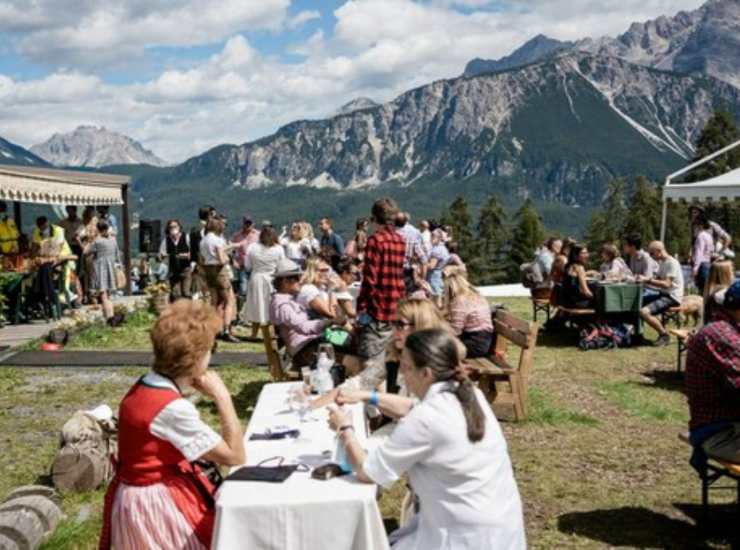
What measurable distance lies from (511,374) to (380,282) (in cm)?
140

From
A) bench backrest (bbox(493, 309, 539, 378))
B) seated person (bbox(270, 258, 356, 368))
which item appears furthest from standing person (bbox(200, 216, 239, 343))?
bench backrest (bbox(493, 309, 539, 378))

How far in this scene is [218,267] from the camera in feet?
36.3

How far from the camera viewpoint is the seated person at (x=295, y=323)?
6.99 metres

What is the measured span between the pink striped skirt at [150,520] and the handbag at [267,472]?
31cm

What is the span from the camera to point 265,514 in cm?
313

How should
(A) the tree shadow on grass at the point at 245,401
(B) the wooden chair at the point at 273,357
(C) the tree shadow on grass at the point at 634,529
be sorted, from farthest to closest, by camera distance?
(A) the tree shadow on grass at the point at 245,401, (B) the wooden chair at the point at 273,357, (C) the tree shadow on grass at the point at 634,529

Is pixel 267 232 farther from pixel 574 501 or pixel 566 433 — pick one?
pixel 574 501

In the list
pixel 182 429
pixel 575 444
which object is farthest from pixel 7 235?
pixel 182 429

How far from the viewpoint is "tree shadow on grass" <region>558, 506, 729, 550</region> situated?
4723mm

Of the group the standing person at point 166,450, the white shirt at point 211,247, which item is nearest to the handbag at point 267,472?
the standing person at point 166,450

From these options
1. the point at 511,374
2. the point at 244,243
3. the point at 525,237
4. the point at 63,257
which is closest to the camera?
the point at 511,374

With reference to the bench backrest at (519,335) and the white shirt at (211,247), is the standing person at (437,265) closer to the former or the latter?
the white shirt at (211,247)

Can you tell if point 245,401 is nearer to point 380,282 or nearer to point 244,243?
point 380,282

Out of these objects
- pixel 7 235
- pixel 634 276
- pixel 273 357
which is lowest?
pixel 273 357
